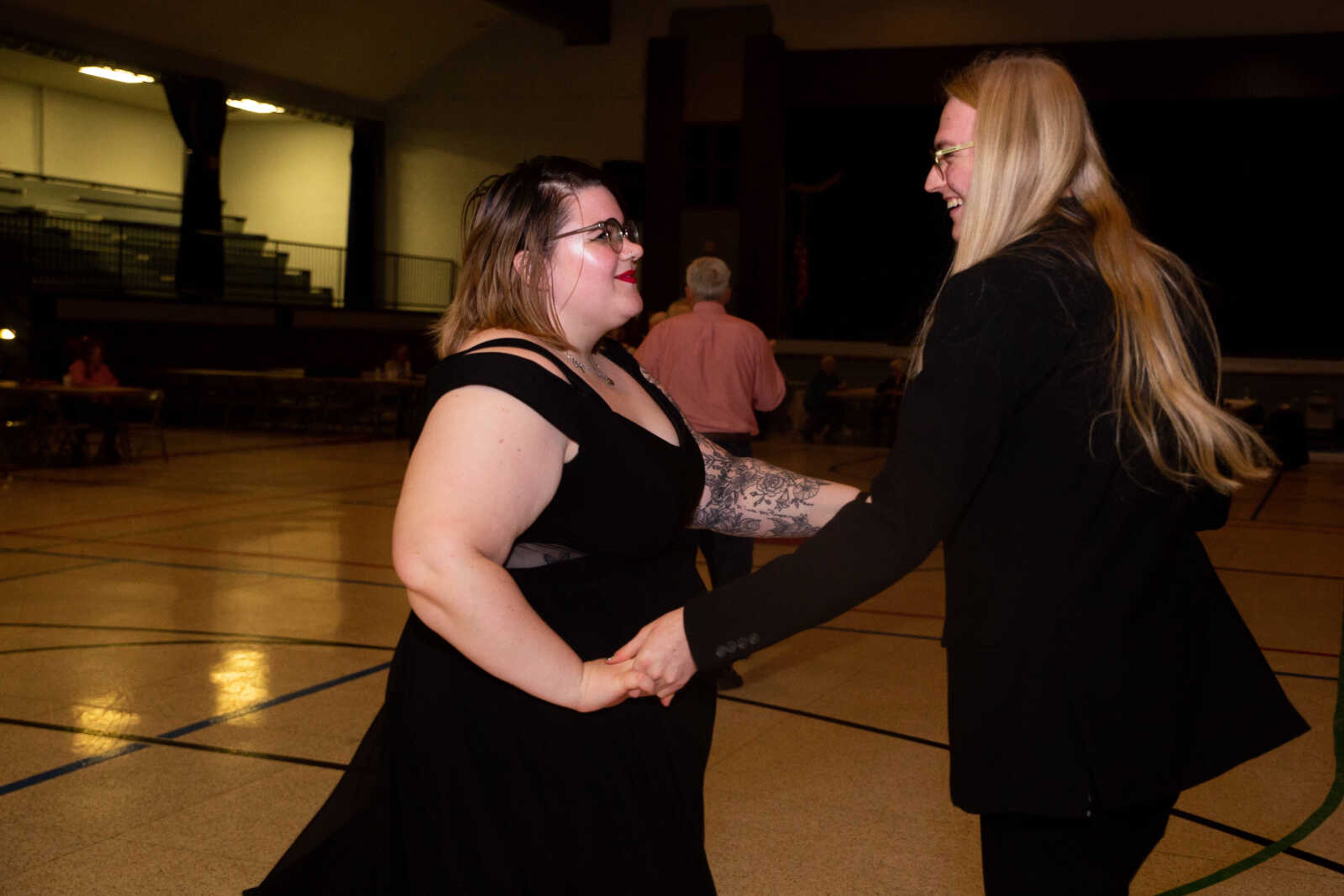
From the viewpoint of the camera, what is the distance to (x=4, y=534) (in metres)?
8.08

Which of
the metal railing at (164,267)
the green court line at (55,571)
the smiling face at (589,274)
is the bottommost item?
the green court line at (55,571)

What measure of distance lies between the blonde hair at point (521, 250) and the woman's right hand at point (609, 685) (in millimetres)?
491

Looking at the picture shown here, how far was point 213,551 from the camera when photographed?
7.66 meters

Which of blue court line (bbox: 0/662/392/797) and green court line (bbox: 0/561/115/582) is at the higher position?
blue court line (bbox: 0/662/392/797)

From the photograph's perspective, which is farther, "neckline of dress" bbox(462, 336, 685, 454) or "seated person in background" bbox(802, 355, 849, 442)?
"seated person in background" bbox(802, 355, 849, 442)

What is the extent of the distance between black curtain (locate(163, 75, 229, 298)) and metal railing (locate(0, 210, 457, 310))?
0.23m

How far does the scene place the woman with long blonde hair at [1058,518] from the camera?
4.93ft

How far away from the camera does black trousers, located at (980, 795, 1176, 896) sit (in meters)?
A: 1.60

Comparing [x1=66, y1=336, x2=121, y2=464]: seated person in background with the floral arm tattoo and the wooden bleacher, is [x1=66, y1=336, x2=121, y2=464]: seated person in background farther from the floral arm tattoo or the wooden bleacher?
the floral arm tattoo

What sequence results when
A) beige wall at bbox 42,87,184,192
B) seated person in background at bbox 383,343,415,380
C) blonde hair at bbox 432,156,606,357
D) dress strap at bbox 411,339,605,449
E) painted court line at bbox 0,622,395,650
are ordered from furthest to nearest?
beige wall at bbox 42,87,184,192, seated person in background at bbox 383,343,415,380, painted court line at bbox 0,622,395,650, blonde hair at bbox 432,156,606,357, dress strap at bbox 411,339,605,449

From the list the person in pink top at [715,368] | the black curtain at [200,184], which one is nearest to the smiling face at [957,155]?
the person in pink top at [715,368]

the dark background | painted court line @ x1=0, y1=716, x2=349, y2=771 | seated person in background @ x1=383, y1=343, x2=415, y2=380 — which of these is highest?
the dark background

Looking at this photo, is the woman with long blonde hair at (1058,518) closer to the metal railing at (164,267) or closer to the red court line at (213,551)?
the red court line at (213,551)

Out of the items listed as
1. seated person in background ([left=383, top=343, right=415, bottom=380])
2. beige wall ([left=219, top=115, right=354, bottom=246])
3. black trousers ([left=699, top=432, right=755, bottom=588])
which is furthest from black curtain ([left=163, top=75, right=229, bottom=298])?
black trousers ([left=699, top=432, right=755, bottom=588])
